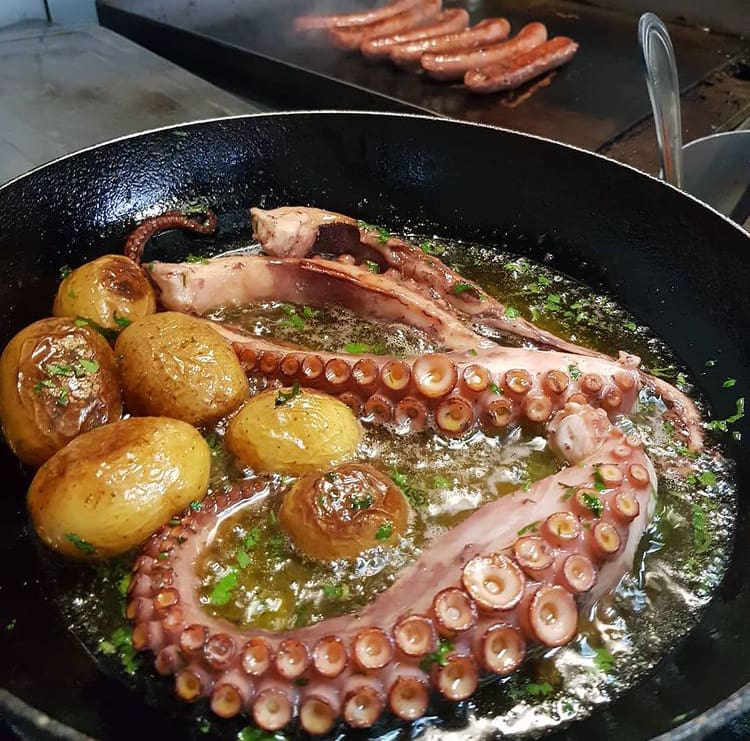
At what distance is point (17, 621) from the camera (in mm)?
1224

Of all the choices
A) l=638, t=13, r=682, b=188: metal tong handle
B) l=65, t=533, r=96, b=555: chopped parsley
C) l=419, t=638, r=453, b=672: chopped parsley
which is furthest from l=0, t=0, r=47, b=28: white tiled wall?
l=419, t=638, r=453, b=672: chopped parsley

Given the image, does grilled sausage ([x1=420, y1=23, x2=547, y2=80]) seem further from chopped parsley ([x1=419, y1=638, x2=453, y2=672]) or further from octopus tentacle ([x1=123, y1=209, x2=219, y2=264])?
chopped parsley ([x1=419, y1=638, x2=453, y2=672])

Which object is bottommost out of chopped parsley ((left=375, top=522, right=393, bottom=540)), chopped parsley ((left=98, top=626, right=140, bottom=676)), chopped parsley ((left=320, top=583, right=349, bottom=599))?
chopped parsley ((left=98, top=626, right=140, bottom=676))

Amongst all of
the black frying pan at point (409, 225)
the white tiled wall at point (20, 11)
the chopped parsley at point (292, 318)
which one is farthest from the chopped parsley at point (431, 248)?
the white tiled wall at point (20, 11)

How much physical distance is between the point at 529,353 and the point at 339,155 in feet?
3.15

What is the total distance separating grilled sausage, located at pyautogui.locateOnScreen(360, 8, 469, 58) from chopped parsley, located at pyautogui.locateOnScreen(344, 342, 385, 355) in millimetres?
2125

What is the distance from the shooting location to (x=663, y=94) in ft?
7.57

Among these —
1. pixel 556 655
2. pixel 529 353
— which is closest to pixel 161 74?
pixel 529 353

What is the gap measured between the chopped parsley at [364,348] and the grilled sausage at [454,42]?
6.75ft

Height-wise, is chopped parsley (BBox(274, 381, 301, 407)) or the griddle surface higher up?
the griddle surface

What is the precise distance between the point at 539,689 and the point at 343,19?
11.2 feet

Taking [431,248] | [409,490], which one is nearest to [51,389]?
[409,490]

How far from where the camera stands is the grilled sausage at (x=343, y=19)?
3.68 m

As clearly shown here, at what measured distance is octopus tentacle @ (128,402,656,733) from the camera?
43.0 inches
